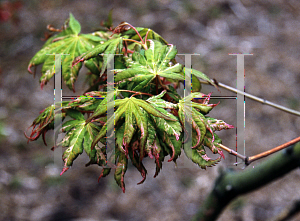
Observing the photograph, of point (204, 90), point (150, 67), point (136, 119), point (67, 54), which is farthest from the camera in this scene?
point (204, 90)

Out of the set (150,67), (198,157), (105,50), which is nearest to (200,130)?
(198,157)

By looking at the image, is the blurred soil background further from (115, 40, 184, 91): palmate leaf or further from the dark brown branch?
(115, 40, 184, 91): palmate leaf

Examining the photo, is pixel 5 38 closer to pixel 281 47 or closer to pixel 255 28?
pixel 255 28

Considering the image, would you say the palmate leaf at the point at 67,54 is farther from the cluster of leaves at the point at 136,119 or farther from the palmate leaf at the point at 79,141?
the palmate leaf at the point at 79,141

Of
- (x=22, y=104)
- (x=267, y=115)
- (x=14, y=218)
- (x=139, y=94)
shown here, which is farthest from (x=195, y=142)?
(x=22, y=104)

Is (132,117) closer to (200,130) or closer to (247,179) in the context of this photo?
(200,130)

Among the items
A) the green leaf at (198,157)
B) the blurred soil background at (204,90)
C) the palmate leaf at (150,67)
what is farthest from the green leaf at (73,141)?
the blurred soil background at (204,90)
